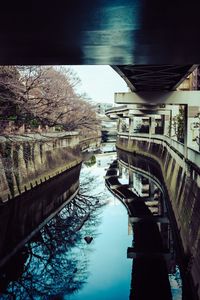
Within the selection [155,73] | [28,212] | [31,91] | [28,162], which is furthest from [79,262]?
[31,91]

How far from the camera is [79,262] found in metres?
11.4

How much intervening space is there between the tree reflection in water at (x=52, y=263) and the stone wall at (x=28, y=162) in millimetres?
3281

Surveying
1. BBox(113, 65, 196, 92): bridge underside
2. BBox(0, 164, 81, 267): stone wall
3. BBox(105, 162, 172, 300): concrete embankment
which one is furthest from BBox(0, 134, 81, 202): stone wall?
BBox(113, 65, 196, 92): bridge underside

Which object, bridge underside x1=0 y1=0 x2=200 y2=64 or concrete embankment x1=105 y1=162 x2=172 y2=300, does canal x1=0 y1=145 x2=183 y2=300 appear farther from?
bridge underside x1=0 y1=0 x2=200 y2=64

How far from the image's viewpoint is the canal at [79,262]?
9312 millimetres

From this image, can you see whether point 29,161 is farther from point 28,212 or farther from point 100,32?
point 100,32

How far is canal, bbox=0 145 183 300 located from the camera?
9.31 meters

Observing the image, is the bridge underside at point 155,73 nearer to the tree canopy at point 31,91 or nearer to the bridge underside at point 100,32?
the bridge underside at point 100,32

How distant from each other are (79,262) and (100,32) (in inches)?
308

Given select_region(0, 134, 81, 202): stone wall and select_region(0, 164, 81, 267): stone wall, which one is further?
select_region(0, 134, 81, 202): stone wall

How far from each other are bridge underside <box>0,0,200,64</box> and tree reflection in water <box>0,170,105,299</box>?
19.5 feet

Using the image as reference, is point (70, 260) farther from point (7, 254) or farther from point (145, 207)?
point (145, 207)

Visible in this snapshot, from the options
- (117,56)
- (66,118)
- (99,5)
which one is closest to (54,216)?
(117,56)

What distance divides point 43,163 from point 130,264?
15732 millimetres
